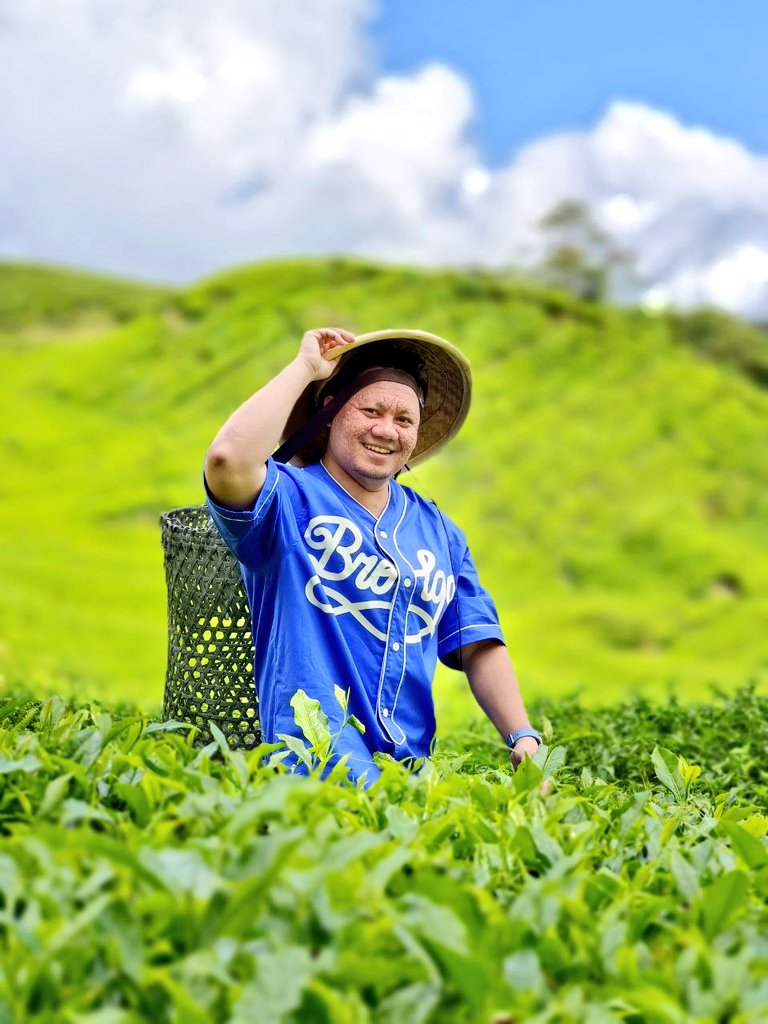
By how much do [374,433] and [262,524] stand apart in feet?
1.25

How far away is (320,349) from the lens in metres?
2.81

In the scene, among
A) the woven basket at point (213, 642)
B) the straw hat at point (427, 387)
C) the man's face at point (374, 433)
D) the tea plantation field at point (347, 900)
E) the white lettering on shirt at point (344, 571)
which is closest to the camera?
the tea plantation field at point (347, 900)

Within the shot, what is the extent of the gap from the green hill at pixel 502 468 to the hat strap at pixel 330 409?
16.4 ft

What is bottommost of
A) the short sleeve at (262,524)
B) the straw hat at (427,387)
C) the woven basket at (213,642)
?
the woven basket at (213,642)

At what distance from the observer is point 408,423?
2.86 m

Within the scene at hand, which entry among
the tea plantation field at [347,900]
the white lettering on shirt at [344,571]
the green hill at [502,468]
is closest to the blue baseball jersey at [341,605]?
the white lettering on shirt at [344,571]

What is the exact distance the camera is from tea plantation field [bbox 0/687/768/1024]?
1.25 metres

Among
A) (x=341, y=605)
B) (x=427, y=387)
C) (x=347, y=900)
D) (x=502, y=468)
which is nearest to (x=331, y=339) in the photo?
(x=427, y=387)

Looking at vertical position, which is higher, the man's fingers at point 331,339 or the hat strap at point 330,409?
the man's fingers at point 331,339

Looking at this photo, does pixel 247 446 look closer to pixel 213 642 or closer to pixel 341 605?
pixel 341 605

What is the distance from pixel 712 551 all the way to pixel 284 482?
44.0 ft

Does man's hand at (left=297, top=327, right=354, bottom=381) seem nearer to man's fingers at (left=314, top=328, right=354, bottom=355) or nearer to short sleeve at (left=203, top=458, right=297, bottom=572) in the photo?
man's fingers at (left=314, top=328, right=354, bottom=355)

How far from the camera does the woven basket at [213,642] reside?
317 cm

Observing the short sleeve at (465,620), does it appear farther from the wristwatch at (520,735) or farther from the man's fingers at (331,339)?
the man's fingers at (331,339)
